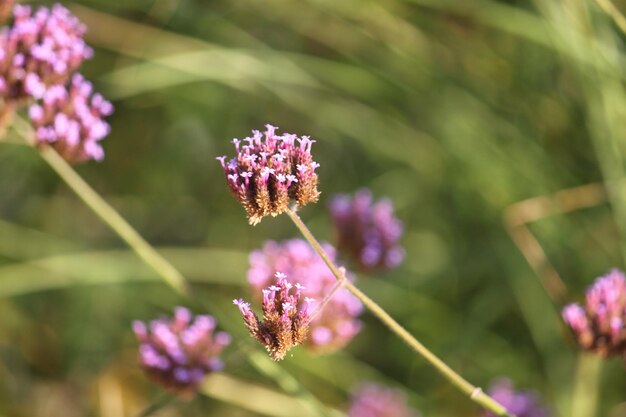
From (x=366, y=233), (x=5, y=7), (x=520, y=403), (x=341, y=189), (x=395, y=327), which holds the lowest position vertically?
(x=395, y=327)

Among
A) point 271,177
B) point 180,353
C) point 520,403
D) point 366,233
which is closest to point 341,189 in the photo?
point 366,233

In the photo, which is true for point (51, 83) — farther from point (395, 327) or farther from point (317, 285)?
point (395, 327)

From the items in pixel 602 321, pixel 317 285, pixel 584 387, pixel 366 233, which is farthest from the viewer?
pixel 366 233

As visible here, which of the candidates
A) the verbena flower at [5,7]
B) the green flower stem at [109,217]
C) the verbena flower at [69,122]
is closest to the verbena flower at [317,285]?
the green flower stem at [109,217]

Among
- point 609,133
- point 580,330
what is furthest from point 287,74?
point 580,330

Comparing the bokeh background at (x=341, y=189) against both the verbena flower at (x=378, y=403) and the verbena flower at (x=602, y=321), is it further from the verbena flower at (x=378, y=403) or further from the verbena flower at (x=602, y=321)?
the verbena flower at (x=602, y=321)

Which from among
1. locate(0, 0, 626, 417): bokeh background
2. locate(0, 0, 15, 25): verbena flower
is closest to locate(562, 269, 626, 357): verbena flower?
locate(0, 0, 626, 417): bokeh background
